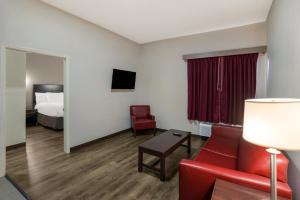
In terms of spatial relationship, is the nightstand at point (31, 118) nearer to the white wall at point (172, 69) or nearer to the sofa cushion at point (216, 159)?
the white wall at point (172, 69)

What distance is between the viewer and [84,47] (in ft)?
11.4

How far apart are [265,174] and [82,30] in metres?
3.79

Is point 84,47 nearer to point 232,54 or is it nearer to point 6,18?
point 6,18

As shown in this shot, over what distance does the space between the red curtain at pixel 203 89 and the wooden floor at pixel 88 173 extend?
2.68ft

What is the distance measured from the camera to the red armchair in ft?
14.4

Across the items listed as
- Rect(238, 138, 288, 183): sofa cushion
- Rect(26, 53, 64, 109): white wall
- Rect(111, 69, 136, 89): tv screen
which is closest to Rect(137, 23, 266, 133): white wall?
Rect(111, 69, 136, 89): tv screen

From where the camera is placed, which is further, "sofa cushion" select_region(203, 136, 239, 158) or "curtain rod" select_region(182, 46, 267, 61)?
"curtain rod" select_region(182, 46, 267, 61)

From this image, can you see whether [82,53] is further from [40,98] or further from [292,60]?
[40,98]

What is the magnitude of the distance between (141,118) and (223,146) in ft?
8.68

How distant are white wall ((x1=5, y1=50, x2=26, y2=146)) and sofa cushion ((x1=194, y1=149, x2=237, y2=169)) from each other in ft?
12.5

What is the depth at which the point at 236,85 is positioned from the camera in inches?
146

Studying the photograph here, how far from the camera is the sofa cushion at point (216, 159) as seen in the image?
2.01m

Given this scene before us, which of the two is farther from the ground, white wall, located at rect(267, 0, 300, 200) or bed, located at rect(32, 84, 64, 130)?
white wall, located at rect(267, 0, 300, 200)

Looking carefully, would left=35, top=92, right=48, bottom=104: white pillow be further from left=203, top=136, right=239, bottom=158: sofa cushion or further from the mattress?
left=203, top=136, right=239, bottom=158: sofa cushion
